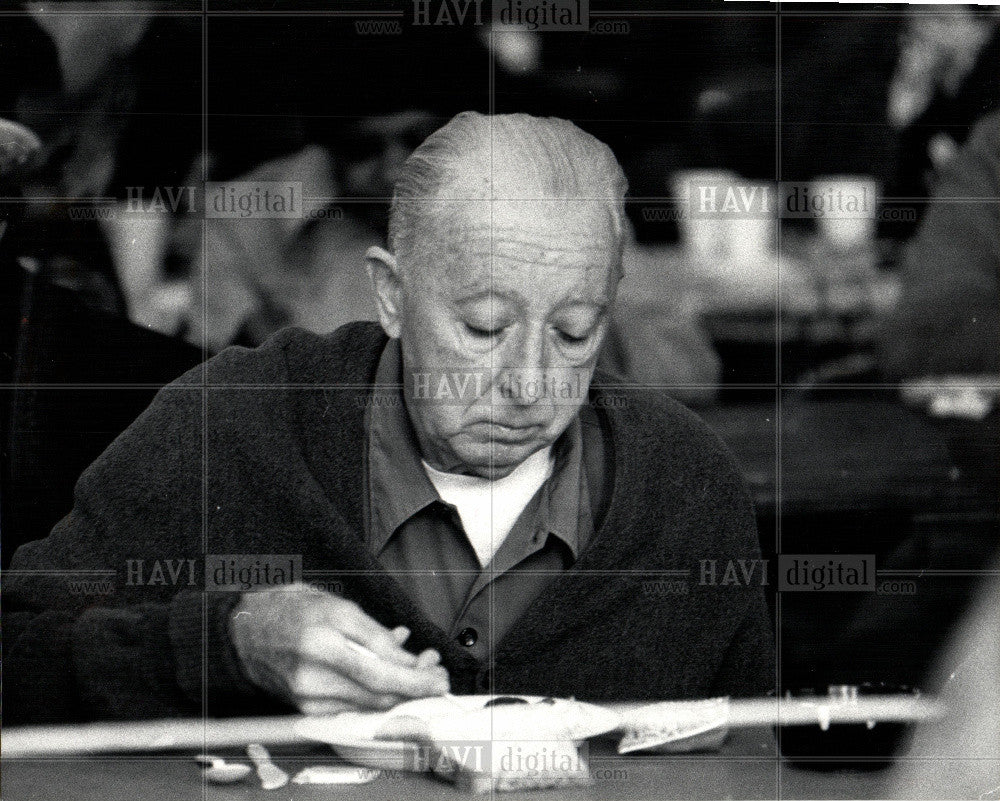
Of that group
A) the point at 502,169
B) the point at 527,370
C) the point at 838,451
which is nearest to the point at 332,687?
the point at 527,370

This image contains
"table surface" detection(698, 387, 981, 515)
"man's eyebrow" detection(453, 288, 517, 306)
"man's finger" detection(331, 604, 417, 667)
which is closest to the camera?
"man's eyebrow" detection(453, 288, 517, 306)

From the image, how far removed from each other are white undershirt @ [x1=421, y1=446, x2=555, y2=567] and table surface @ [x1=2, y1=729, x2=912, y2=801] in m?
0.61

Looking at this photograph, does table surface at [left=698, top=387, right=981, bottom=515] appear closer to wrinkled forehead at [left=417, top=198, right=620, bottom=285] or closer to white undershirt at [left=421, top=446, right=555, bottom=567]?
white undershirt at [left=421, top=446, right=555, bottom=567]

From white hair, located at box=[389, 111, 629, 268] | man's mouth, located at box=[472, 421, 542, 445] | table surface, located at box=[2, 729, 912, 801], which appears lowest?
table surface, located at box=[2, 729, 912, 801]

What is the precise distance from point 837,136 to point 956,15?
0.47 m

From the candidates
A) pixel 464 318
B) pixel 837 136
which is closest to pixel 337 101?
pixel 464 318

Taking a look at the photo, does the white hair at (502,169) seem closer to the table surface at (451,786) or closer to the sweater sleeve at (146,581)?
the sweater sleeve at (146,581)

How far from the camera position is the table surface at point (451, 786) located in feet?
12.0

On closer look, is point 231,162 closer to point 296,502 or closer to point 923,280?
point 296,502

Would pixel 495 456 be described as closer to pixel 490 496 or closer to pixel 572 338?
pixel 490 496

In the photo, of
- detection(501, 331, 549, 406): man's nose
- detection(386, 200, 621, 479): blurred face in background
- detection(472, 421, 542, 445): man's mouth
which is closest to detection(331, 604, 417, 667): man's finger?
detection(386, 200, 621, 479): blurred face in background

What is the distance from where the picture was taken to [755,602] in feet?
12.7

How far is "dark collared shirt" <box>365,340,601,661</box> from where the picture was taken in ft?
12.3
